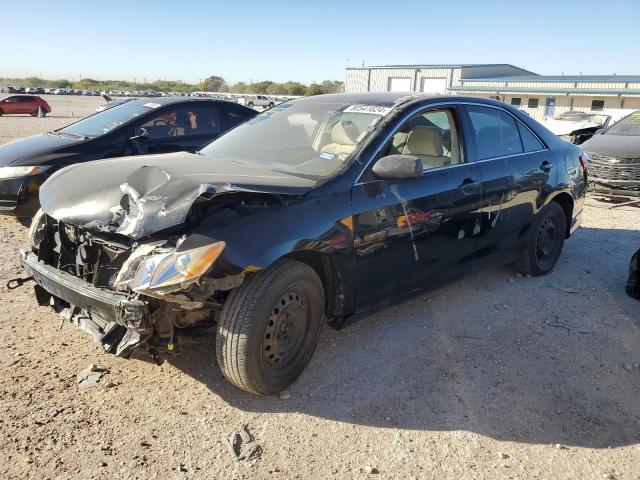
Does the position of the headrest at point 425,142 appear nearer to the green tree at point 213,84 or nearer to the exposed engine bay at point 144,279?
the exposed engine bay at point 144,279

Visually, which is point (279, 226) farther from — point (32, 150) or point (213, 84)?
point (213, 84)

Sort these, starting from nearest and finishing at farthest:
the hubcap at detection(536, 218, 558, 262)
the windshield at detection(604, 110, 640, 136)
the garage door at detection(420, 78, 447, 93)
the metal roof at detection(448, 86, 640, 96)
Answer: the hubcap at detection(536, 218, 558, 262) < the windshield at detection(604, 110, 640, 136) < the metal roof at detection(448, 86, 640, 96) < the garage door at detection(420, 78, 447, 93)

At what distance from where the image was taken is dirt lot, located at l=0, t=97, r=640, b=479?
252cm

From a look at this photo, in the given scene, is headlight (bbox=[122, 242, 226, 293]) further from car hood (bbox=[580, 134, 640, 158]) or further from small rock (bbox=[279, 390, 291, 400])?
car hood (bbox=[580, 134, 640, 158])

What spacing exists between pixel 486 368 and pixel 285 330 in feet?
4.70

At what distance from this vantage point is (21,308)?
4004 mm

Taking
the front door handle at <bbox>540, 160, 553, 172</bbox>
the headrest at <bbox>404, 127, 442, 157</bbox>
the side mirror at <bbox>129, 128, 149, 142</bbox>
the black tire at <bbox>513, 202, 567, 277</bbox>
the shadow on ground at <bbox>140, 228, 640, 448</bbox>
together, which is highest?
the headrest at <bbox>404, 127, 442, 157</bbox>

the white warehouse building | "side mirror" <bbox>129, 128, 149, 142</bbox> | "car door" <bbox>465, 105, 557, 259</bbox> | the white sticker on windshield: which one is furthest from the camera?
the white warehouse building

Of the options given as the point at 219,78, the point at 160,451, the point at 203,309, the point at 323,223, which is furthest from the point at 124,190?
the point at 219,78

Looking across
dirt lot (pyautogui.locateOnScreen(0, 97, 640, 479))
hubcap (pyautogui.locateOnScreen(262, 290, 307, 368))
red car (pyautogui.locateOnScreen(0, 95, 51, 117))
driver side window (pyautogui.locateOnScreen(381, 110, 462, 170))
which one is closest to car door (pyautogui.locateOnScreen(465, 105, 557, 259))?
driver side window (pyautogui.locateOnScreen(381, 110, 462, 170))

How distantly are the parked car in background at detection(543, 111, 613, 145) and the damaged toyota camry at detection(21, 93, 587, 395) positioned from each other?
9925mm

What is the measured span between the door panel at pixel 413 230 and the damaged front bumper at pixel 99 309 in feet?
4.38

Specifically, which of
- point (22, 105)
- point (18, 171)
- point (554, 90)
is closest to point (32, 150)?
point (18, 171)

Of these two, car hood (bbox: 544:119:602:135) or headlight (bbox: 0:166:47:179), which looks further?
car hood (bbox: 544:119:602:135)
